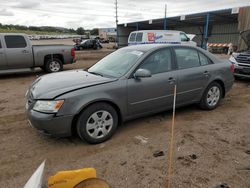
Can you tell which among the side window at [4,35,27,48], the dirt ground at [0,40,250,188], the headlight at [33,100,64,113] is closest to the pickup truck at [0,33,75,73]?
the side window at [4,35,27,48]

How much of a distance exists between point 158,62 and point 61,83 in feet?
6.09

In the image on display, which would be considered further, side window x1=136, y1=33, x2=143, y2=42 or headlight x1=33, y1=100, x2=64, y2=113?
side window x1=136, y1=33, x2=143, y2=42

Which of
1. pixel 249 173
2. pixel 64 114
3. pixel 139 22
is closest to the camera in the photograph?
pixel 249 173

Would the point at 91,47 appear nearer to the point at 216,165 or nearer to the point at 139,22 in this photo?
the point at 139,22

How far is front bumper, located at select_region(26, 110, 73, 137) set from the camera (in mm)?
3270

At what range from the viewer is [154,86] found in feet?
13.6

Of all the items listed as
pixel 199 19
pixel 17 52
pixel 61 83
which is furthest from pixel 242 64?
pixel 199 19

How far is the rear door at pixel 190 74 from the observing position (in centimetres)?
455

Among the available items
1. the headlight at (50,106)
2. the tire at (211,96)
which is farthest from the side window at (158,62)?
the headlight at (50,106)

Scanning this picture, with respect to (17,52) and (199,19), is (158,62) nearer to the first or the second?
(17,52)

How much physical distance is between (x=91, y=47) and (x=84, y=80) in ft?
94.3

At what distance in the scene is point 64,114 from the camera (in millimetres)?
3320

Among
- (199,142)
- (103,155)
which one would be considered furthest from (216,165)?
(103,155)

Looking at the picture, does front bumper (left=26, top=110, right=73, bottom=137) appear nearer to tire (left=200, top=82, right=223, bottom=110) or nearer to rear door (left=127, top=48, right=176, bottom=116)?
rear door (left=127, top=48, right=176, bottom=116)
